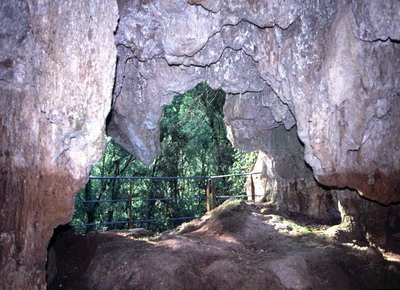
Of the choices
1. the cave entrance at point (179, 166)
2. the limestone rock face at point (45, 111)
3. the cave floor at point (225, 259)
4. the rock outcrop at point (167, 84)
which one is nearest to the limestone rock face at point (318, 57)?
the rock outcrop at point (167, 84)

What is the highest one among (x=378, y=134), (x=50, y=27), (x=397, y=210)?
(x=50, y=27)

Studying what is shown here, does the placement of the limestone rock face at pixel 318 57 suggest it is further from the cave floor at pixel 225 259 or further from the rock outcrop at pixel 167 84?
the cave floor at pixel 225 259

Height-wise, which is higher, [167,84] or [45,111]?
[167,84]

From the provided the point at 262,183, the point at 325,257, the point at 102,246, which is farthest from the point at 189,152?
the point at 325,257

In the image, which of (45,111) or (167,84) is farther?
(167,84)

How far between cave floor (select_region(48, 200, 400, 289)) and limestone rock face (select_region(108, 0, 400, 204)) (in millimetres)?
1269

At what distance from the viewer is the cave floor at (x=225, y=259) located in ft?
17.7

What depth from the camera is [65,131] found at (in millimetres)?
5109

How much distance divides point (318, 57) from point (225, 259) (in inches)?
150

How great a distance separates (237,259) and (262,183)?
4.39 meters

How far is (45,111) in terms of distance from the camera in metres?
5.05

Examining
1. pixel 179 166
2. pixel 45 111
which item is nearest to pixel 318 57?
pixel 45 111

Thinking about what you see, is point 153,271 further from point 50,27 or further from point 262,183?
point 262,183

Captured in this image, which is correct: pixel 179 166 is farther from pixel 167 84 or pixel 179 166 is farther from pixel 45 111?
pixel 45 111
